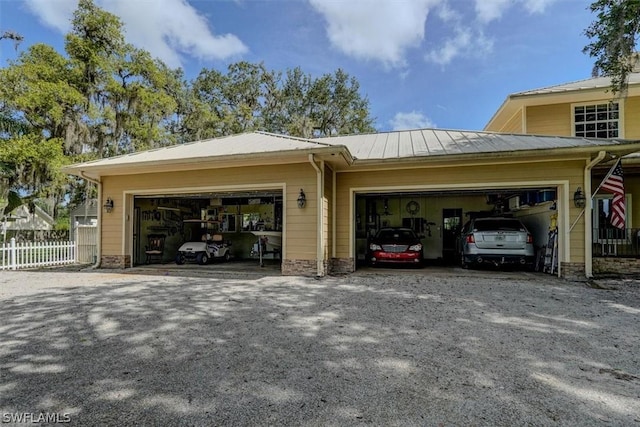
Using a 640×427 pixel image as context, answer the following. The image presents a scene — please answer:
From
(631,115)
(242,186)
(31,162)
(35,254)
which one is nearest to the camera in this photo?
(242,186)

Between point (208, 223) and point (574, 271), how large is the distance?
40.6ft

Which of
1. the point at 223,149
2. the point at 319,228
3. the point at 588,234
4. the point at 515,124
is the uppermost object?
the point at 515,124

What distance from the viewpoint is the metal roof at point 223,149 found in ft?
27.3

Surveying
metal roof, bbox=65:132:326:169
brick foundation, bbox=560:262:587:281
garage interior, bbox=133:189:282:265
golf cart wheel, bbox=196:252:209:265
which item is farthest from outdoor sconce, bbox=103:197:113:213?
brick foundation, bbox=560:262:587:281

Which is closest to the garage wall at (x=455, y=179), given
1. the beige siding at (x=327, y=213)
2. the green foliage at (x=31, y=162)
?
the beige siding at (x=327, y=213)

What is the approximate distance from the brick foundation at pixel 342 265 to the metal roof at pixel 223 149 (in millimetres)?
3243

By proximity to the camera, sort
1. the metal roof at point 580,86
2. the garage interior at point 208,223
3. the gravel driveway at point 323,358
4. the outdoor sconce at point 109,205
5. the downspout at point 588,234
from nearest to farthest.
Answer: the gravel driveway at point 323,358 → the downspout at point 588,234 → the metal roof at point 580,86 → the outdoor sconce at point 109,205 → the garage interior at point 208,223

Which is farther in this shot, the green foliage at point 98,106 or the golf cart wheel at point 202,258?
the green foliage at point 98,106

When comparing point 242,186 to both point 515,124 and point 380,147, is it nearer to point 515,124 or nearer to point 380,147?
point 380,147

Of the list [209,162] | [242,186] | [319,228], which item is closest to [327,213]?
[319,228]

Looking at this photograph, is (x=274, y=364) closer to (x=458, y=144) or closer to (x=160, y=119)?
(x=458, y=144)

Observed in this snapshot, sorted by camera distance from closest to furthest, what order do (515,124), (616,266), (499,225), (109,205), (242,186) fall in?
(616,266), (499,225), (242,186), (109,205), (515,124)

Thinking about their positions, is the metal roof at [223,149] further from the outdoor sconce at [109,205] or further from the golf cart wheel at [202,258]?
the golf cart wheel at [202,258]

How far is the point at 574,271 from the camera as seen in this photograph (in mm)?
7711
